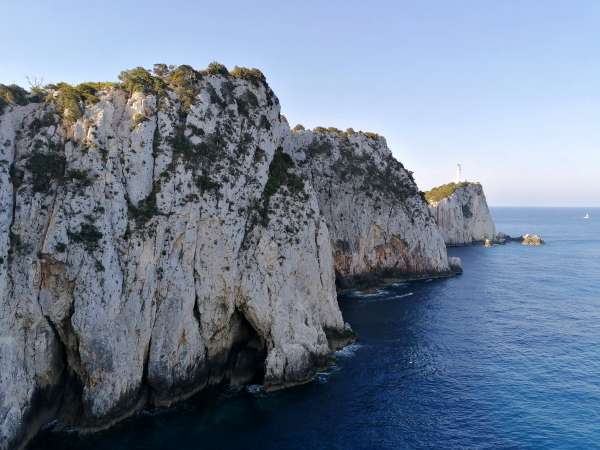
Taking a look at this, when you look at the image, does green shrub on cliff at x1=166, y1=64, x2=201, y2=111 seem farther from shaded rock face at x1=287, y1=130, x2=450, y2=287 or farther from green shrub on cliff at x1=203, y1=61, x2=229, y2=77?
shaded rock face at x1=287, y1=130, x2=450, y2=287

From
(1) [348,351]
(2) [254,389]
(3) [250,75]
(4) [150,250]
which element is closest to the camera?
(4) [150,250]

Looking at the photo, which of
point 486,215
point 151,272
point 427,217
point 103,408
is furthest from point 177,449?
point 486,215

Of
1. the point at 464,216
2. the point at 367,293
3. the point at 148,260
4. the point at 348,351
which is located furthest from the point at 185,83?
the point at 464,216

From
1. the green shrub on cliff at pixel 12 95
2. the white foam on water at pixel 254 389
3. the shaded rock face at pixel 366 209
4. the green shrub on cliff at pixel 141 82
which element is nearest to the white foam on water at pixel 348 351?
the white foam on water at pixel 254 389

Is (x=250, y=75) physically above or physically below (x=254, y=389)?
above

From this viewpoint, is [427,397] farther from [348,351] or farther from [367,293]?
[367,293]

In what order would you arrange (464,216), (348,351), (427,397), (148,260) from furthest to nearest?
(464,216) → (348,351) → (427,397) → (148,260)

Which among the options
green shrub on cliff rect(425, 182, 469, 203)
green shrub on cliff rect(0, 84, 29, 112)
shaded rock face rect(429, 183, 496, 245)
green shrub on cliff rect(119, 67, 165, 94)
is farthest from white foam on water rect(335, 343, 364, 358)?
green shrub on cliff rect(425, 182, 469, 203)
